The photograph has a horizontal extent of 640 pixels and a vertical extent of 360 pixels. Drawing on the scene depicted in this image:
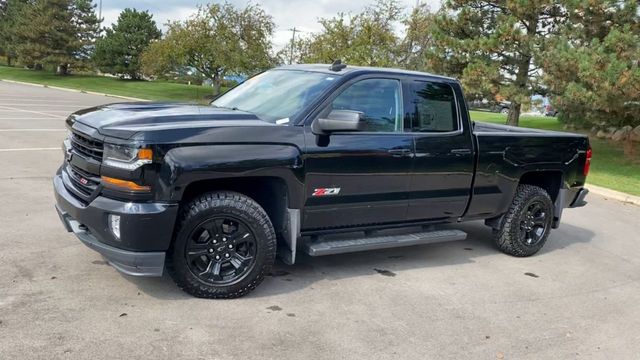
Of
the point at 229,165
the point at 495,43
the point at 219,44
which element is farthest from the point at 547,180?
the point at 219,44

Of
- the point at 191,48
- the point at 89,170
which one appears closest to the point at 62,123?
the point at 89,170

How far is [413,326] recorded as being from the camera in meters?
4.25

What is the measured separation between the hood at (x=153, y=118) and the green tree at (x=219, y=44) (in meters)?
30.5

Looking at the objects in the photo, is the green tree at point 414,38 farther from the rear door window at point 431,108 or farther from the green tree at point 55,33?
the green tree at point 55,33

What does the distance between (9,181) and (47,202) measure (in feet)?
4.56

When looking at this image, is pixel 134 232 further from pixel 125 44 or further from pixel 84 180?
pixel 125 44

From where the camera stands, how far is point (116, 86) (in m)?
40.8

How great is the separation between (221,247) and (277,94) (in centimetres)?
160

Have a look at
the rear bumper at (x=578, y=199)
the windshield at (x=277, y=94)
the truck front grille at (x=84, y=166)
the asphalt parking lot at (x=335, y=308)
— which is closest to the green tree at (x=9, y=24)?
the windshield at (x=277, y=94)

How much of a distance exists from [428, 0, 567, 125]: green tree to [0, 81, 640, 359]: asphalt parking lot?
1041 centimetres

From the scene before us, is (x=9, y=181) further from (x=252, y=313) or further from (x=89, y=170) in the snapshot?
(x=252, y=313)

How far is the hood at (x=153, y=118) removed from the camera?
4.02 metres

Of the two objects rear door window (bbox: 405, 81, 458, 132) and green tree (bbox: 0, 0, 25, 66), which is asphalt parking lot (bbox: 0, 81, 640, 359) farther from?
green tree (bbox: 0, 0, 25, 66)

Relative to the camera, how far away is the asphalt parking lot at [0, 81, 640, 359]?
3.70m
